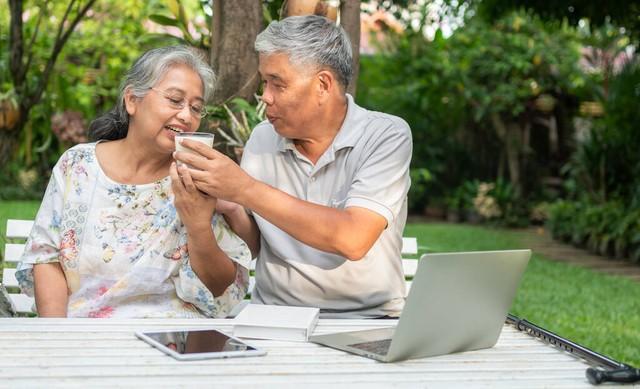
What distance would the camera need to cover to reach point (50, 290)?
2.57 m

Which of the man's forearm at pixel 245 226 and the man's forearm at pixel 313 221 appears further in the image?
the man's forearm at pixel 245 226

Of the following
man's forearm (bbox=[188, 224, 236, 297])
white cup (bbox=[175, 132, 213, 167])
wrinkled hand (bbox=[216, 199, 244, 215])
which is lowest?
man's forearm (bbox=[188, 224, 236, 297])

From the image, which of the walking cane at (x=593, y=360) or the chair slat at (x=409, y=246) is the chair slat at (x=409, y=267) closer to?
the chair slat at (x=409, y=246)

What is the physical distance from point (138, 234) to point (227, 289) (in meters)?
0.30

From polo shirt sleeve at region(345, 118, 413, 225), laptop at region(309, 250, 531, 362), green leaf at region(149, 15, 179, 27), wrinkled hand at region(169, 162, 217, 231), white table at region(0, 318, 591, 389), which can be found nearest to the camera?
white table at region(0, 318, 591, 389)

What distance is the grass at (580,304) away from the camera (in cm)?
529

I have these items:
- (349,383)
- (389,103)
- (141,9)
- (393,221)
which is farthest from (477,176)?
(349,383)

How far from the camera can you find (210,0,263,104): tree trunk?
3.70 metres

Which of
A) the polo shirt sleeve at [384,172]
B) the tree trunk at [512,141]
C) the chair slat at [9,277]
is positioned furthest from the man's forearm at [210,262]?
the tree trunk at [512,141]

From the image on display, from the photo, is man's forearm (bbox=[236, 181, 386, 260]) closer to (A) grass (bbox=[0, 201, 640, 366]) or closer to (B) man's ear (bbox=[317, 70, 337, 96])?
(B) man's ear (bbox=[317, 70, 337, 96])

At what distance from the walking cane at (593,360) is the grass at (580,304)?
6.95 feet

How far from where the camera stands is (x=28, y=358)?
166 cm

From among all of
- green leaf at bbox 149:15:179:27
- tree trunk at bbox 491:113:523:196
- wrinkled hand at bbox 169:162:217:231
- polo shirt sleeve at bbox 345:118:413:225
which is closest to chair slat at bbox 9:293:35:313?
wrinkled hand at bbox 169:162:217:231

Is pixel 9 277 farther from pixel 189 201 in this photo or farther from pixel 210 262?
pixel 189 201
